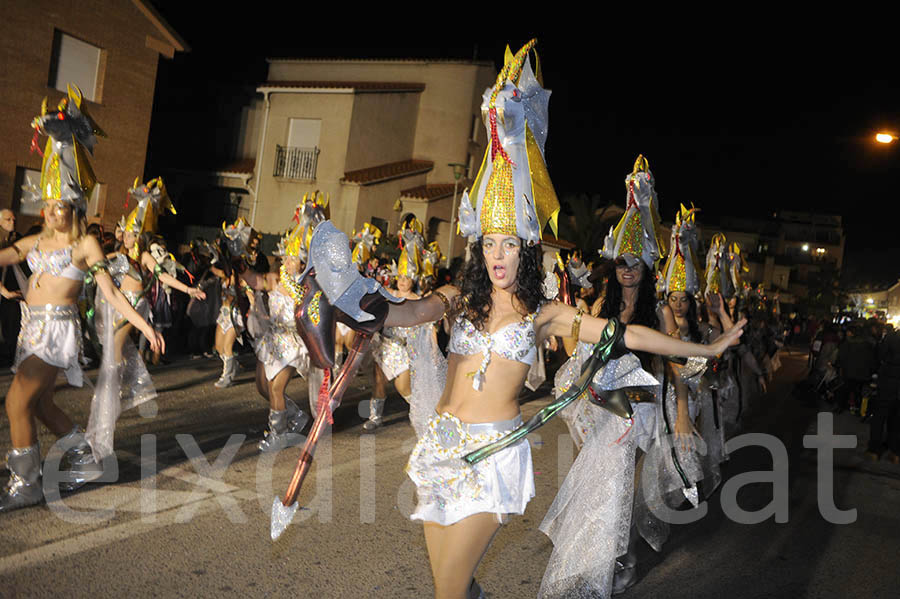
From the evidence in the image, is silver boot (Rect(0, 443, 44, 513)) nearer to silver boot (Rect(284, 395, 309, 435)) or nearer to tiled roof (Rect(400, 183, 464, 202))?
silver boot (Rect(284, 395, 309, 435))

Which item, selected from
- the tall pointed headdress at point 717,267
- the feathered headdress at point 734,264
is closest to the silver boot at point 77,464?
the tall pointed headdress at point 717,267

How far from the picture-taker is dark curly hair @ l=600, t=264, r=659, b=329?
5.20m

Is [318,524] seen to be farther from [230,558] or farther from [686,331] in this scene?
[686,331]

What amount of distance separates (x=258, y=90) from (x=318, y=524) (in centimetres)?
2078

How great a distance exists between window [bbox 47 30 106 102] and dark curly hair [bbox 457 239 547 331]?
15885 millimetres

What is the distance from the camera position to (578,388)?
3.34m

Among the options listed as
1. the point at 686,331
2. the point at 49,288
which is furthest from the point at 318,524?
the point at 686,331

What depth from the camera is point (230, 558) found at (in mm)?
4191

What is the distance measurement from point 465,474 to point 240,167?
75.6ft

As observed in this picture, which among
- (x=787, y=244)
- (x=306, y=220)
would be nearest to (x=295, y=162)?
(x=306, y=220)

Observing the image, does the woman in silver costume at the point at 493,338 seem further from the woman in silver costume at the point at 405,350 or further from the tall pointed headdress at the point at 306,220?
the tall pointed headdress at the point at 306,220

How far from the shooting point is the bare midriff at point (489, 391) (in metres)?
3.07

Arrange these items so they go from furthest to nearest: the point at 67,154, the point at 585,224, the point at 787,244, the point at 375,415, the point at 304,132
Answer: the point at 787,244, the point at 585,224, the point at 304,132, the point at 375,415, the point at 67,154

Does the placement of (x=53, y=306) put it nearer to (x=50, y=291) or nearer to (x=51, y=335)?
(x=50, y=291)
